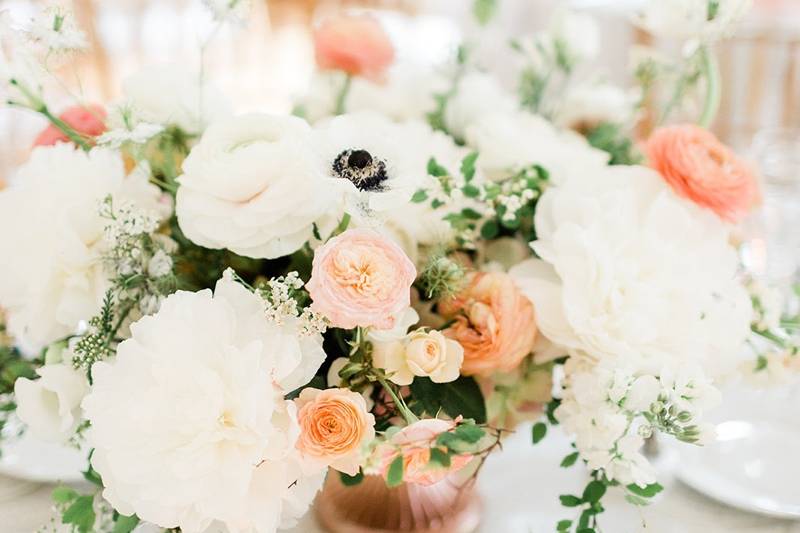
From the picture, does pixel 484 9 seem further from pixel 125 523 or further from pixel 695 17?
pixel 125 523

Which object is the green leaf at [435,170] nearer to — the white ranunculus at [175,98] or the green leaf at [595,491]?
the white ranunculus at [175,98]

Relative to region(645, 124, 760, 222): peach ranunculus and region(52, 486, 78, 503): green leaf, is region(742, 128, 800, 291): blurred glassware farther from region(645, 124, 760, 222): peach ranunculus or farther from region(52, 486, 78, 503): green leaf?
region(52, 486, 78, 503): green leaf

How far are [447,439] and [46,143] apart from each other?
53 cm

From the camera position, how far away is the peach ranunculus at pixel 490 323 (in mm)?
607

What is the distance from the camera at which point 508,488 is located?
0.79m

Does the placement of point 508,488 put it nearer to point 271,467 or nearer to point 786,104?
point 271,467

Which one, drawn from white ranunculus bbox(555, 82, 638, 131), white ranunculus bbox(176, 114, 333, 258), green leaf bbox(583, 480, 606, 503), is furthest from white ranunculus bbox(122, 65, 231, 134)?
white ranunculus bbox(555, 82, 638, 131)

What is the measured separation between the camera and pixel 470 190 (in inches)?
26.0

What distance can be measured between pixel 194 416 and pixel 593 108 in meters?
0.78

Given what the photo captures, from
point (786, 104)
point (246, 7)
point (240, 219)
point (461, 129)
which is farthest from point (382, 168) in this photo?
point (786, 104)

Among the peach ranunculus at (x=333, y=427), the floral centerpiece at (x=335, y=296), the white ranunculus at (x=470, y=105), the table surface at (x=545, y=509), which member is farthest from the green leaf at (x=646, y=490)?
the white ranunculus at (x=470, y=105)

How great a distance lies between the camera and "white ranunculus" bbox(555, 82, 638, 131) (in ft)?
3.49

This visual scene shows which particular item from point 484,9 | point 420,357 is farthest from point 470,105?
point 420,357

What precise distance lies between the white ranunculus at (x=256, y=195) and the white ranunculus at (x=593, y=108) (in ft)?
2.03
